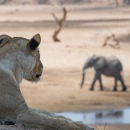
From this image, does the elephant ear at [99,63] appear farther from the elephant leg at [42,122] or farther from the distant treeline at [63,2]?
the distant treeline at [63,2]

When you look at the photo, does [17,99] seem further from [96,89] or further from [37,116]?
[96,89]

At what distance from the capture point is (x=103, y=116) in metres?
10.9

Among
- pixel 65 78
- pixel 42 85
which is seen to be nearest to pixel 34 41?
pixel 42 85

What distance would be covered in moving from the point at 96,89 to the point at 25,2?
45079mm

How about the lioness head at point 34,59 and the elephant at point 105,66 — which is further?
the elephant at point 105,66

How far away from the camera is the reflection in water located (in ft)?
33.1

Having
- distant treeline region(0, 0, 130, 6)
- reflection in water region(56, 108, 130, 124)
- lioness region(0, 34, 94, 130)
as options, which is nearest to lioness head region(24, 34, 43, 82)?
lioness region(0, 34, 94, 130)

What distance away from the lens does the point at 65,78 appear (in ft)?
52.0

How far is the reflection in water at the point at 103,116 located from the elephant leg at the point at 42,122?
5.79m

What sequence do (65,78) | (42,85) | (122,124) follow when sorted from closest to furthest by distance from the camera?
(122,124), (42,85), (65,78)

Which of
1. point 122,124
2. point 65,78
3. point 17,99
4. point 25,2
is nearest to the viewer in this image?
point 17,99

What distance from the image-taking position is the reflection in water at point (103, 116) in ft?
33.1

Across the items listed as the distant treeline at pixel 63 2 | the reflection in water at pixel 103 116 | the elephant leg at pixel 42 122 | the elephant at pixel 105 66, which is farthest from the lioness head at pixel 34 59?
the distant treeline at pixel 63 2

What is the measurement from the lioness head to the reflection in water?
5459mm
